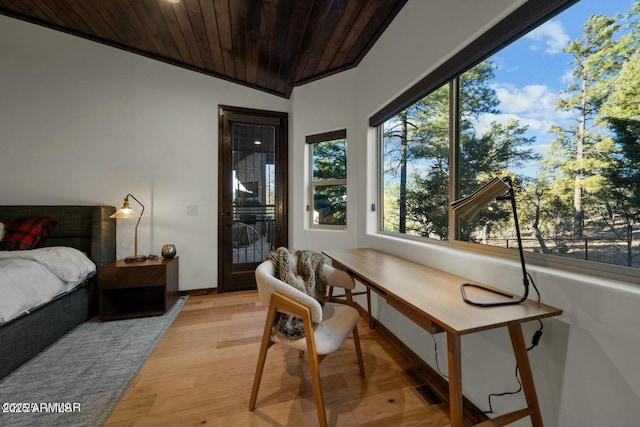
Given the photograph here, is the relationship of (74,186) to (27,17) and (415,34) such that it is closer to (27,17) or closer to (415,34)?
(27,17)

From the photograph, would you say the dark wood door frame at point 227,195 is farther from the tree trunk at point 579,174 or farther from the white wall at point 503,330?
the tree trunk at point 579,174

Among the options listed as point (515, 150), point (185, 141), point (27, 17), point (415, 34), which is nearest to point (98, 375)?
point (185, 141)

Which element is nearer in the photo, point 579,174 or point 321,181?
point 579,174

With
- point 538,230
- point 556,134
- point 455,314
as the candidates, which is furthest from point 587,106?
point 455,314

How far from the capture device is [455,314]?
92cm

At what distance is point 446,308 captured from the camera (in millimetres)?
974

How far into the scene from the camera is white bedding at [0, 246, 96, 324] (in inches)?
63.9

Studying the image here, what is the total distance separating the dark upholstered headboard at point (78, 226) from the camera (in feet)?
8.23

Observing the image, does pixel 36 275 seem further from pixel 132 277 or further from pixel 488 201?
pixel 488 201

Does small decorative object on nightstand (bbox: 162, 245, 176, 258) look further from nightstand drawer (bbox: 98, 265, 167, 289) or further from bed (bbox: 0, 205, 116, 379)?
bed (bbox: 0, 205, 116, 379)

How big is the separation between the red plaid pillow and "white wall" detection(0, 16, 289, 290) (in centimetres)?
32

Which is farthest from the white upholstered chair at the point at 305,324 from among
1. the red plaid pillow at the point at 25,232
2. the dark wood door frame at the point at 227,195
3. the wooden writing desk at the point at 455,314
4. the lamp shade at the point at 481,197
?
the red plaid pillow at the point at 25,232

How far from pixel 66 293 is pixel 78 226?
2.61 ft

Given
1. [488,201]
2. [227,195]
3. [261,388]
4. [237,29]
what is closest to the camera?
[488,201]
